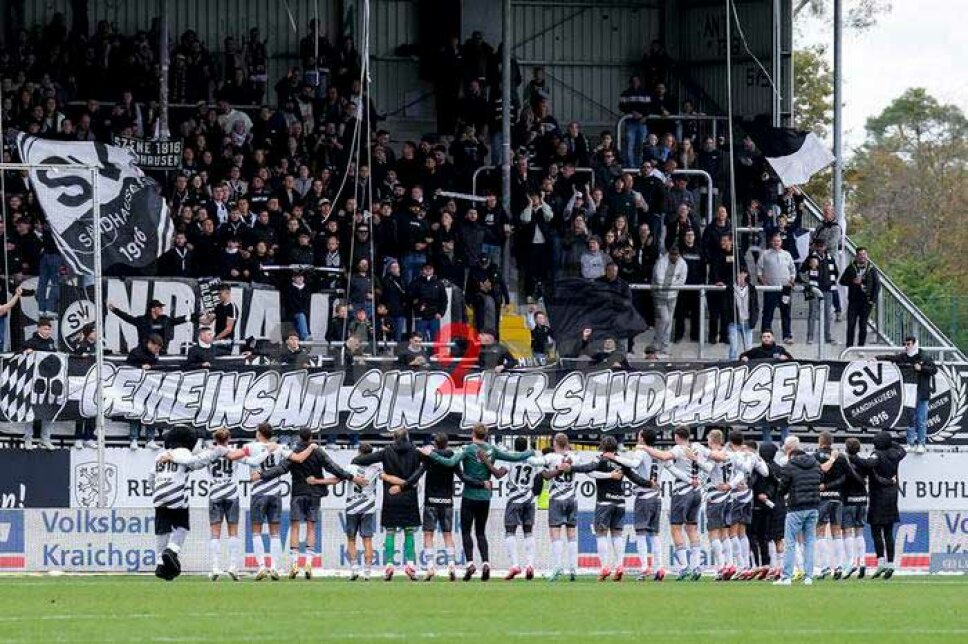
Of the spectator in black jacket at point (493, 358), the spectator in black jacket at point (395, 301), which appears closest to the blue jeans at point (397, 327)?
the spectator in black jacket at point (395, 301)

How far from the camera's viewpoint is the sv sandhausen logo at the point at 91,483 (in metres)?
29.6

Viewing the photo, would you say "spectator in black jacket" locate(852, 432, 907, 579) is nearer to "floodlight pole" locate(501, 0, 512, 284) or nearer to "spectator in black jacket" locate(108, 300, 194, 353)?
"floodlight pole" locate(501, 0, 512, 284)

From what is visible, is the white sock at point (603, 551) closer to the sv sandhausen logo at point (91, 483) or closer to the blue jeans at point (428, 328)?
the blue jeans at point (428, 328)

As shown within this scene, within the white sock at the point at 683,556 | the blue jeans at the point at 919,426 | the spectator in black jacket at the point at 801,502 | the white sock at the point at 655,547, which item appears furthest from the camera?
the blue jeans at the point at 919,426

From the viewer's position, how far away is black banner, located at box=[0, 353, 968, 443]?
3075 centimetres

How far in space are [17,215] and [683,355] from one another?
35.7ft

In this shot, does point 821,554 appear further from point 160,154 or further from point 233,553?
point 160,154

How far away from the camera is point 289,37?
43.3 meters

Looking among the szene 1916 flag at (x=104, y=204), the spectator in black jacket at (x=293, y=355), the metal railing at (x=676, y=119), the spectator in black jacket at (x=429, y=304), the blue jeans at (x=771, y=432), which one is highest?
the metal railing at (x=676, y=119)

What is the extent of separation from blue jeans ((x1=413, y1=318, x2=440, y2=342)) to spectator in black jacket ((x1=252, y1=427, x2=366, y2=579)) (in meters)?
7.52

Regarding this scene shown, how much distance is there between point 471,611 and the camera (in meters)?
20.1

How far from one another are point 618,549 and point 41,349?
9280mm

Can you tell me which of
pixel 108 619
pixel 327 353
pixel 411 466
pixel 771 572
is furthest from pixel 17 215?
pixel 108 619

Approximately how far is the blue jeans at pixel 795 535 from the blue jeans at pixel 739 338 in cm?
894
